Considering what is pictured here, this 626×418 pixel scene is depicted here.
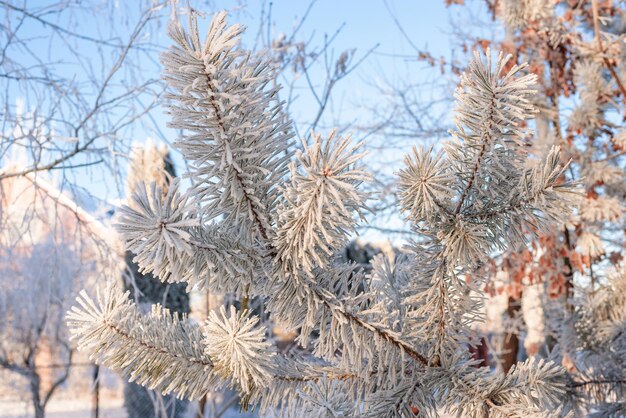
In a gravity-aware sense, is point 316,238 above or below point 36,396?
above

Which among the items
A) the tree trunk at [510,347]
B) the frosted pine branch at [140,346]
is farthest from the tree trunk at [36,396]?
the frosted pine branch at [140,346]

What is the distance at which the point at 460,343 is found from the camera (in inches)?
28.8

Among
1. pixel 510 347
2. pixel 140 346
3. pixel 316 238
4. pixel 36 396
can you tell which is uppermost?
pixel 316 238

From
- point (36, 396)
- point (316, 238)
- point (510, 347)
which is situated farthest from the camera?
point (36, 396)

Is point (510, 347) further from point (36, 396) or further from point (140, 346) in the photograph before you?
point (36, 396)

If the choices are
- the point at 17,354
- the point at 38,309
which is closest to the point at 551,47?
the point at 38,309

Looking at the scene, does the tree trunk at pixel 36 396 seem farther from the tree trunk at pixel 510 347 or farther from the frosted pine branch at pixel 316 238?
the frosted pine branch at pixel 316 238

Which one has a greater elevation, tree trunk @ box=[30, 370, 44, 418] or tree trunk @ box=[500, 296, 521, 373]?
tree trunk @ box=[500, 296, 521, 373]

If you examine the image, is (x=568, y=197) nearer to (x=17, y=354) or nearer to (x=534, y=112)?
(x=534, y=112)

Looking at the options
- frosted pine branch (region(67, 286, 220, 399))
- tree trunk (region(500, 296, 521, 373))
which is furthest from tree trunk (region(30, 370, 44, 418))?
frosted pine branch (region(67, 286, 220, 399))

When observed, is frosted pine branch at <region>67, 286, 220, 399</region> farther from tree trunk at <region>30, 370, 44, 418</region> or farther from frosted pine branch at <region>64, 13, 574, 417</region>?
tree trunk at <region>30, 370, 44, 418</region>

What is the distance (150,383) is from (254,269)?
0.21 metres

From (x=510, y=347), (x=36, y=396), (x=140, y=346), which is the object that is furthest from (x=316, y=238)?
(x=36, y=396)

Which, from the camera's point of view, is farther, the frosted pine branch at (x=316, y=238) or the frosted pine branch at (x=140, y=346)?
the frosted pine branch at (x=140, y=346)
